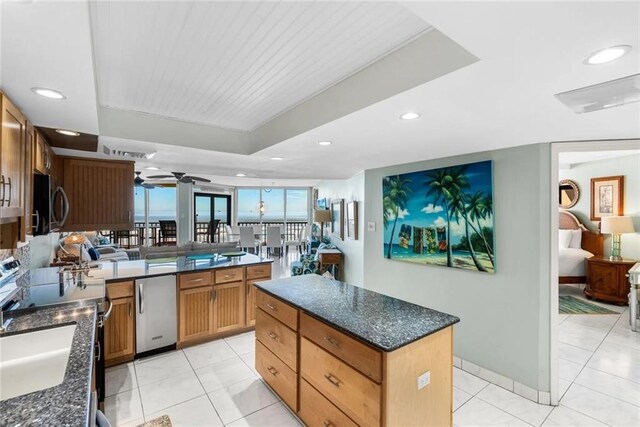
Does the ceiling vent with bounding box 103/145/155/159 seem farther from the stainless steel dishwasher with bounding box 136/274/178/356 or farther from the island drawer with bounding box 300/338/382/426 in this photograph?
the island drawer with bounding box 300/338/382/426

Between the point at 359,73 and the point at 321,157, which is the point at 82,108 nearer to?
the point at 359,73

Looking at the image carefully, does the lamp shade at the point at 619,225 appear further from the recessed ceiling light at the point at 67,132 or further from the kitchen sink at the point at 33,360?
the recessed ceiling light at the point at 67,132

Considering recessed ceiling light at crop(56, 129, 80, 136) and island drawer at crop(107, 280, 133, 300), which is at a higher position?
recessed ceiling light at crop(56, 129, 80, 136)

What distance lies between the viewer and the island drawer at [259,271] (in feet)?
11.7

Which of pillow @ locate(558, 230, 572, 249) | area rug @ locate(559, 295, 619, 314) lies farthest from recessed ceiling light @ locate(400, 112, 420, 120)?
pillow @ locate(558, 230, 572, 249)

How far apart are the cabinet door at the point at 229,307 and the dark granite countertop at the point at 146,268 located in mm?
272

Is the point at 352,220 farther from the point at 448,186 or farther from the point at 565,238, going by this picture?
the point at 565,238

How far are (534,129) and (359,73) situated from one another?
4.26ft

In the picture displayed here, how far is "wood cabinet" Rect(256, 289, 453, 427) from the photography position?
1.48 metres

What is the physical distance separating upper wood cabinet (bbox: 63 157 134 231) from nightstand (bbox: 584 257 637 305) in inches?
261

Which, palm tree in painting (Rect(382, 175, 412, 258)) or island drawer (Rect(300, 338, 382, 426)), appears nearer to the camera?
island drawer (Rect(300, 338, 382, 426))

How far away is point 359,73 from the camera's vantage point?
5.16ft

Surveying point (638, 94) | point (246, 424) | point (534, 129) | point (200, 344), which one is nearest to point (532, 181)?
point (534, 129)

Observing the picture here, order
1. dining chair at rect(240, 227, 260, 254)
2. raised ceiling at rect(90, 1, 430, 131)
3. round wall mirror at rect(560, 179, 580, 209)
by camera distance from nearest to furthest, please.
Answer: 1. raised ceiling at rect(90, 1, 430, 131)
2. round wall mirror at rect(560, 179, 580, 209)
3. dining chair at rect(240, 227, 260, 254)
